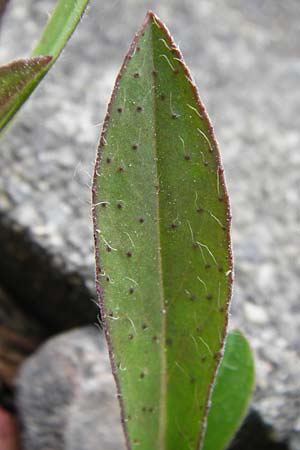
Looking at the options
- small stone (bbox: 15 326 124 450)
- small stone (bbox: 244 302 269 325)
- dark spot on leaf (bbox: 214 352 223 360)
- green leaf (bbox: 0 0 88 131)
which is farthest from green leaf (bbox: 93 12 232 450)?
small stone (bbox: 244 302 269 325)

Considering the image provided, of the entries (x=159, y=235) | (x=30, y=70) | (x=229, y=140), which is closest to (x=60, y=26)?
(x=30, y=70)

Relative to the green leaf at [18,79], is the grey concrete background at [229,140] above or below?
above

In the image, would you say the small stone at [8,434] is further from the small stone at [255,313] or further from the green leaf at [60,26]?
the green leaf at [60,26]

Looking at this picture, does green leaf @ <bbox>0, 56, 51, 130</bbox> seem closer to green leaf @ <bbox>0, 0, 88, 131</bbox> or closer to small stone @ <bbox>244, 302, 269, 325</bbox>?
green leaf @ <bbox>0, 0, 88, 131</bbox>

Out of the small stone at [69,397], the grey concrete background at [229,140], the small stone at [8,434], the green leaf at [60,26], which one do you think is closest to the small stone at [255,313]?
the grey concrete background at [229,140]

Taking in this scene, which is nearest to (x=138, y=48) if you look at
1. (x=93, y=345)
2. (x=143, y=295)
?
(x=143, y=295)
